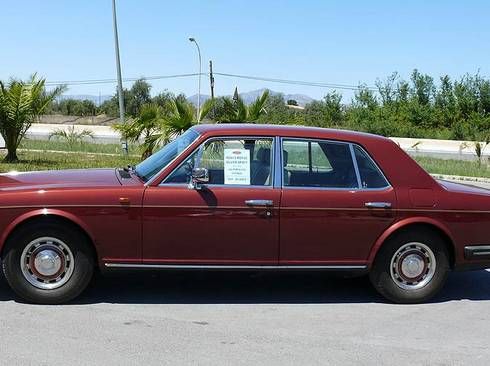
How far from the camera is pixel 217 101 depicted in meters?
17.4

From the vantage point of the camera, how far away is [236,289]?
19.9 feet

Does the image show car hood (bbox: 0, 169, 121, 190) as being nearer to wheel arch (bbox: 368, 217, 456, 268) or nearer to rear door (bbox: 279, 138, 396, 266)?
rear door (bbox: 279, 138, 396, 266)

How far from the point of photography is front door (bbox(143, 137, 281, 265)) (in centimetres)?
533

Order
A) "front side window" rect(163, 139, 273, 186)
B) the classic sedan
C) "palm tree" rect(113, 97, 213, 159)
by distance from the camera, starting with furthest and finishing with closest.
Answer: "palm tree" rect(113, 97, 213, 159) < "front side window" rect(163, 139, 273, 186) < the classic sedan

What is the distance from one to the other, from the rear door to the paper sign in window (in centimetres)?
34

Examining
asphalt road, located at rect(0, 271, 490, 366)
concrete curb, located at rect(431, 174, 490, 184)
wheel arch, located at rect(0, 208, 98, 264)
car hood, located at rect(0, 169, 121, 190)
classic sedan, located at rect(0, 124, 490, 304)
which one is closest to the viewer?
asphalt road, located at rect(0, 271, 490, 366)

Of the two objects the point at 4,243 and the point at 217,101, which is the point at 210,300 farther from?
the point at 217,101

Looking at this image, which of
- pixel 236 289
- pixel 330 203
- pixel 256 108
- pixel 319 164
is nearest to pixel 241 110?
pixel 256 108

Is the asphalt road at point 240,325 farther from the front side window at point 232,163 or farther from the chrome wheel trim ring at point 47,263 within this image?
the front side window at point 232,163

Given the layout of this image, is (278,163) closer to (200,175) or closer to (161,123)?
(200,175)

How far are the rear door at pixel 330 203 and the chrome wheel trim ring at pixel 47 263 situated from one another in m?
1.84

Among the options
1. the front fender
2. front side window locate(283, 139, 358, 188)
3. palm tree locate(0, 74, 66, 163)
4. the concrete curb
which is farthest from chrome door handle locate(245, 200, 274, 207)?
the concrete curb

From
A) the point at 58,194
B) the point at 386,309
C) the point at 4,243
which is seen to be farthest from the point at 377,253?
the point at 4,243

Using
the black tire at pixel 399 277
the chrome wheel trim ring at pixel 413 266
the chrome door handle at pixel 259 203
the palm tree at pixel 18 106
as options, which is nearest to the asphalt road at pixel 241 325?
the black tire at pixel 399 277
